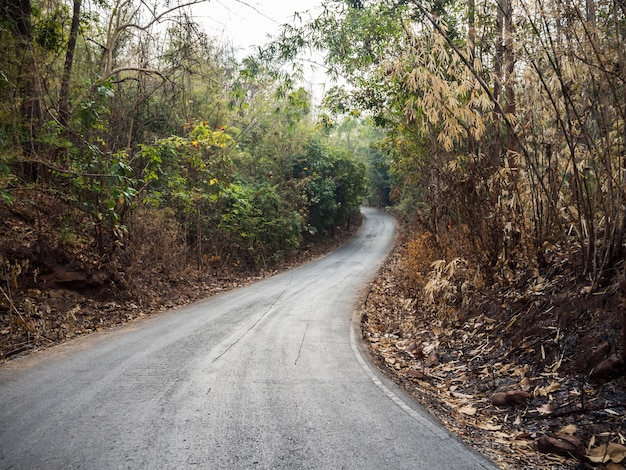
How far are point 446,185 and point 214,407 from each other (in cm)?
646

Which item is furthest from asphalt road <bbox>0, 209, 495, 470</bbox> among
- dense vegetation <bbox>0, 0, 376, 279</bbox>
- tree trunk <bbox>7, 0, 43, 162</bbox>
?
tree trunk <bbox>7, 0, 43, 162</bbox>

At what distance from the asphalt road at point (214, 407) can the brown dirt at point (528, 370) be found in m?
0.46

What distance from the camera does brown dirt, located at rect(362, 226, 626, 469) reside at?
11.6 feet

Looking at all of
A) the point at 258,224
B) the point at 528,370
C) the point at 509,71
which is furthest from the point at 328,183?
the point at 528,370

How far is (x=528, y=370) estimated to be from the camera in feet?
15.7

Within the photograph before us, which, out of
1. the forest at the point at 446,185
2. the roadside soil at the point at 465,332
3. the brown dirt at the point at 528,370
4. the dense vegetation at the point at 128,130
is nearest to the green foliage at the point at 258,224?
the dense vegetation at the point at 128,130

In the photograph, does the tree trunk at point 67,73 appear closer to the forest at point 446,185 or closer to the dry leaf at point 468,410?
the forest at point 446,185

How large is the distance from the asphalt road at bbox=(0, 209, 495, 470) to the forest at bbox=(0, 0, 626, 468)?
65 cm

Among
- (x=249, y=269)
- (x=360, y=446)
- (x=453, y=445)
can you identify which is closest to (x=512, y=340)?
(x=453, y=445)

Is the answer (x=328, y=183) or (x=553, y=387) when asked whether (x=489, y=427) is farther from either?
(x=328, y=183)

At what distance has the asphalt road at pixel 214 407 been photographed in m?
3.39

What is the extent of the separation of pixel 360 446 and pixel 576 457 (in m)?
1.62

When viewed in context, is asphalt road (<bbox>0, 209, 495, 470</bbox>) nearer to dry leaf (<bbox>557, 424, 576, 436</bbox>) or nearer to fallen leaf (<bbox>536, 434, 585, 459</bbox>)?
fallen leaf (<bbox>536, 434, 585, 459</bbox>)

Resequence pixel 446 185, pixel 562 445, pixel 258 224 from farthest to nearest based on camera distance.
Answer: pixel 258 224 < pixel 446 185 < pixel 562 445
